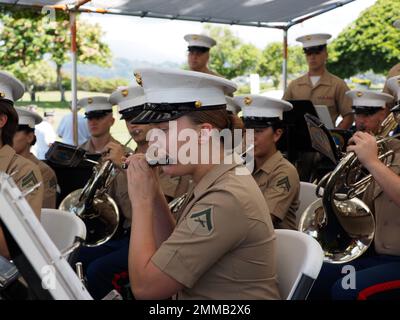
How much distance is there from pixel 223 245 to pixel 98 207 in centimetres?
220

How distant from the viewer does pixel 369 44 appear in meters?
20.3

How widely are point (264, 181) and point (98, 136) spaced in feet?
6.39

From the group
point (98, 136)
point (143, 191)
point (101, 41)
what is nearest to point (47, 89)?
point (101, 41)

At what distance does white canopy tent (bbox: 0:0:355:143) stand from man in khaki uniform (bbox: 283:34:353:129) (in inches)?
24.8

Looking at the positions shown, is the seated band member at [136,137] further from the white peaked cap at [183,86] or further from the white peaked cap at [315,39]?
the white peaked cap at [315,39]

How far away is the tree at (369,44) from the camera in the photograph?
1991cm

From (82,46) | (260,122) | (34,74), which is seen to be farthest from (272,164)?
(34,74)

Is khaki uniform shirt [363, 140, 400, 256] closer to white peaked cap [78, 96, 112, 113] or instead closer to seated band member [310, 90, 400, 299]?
seated band member [310, 90, 400, 299]

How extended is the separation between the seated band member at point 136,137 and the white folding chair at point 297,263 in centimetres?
147

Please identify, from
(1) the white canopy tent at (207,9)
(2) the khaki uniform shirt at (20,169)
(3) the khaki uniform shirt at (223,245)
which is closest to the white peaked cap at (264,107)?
(2) the khaki uniform shirt at (20,169)

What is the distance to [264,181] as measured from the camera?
3283 mm

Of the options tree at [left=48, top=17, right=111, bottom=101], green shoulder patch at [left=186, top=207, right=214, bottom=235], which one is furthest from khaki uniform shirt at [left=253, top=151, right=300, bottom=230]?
tree at [left=48, top=17, right=111, bottom=101]

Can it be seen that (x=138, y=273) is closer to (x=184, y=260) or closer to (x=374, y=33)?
(x=184, y=260)
